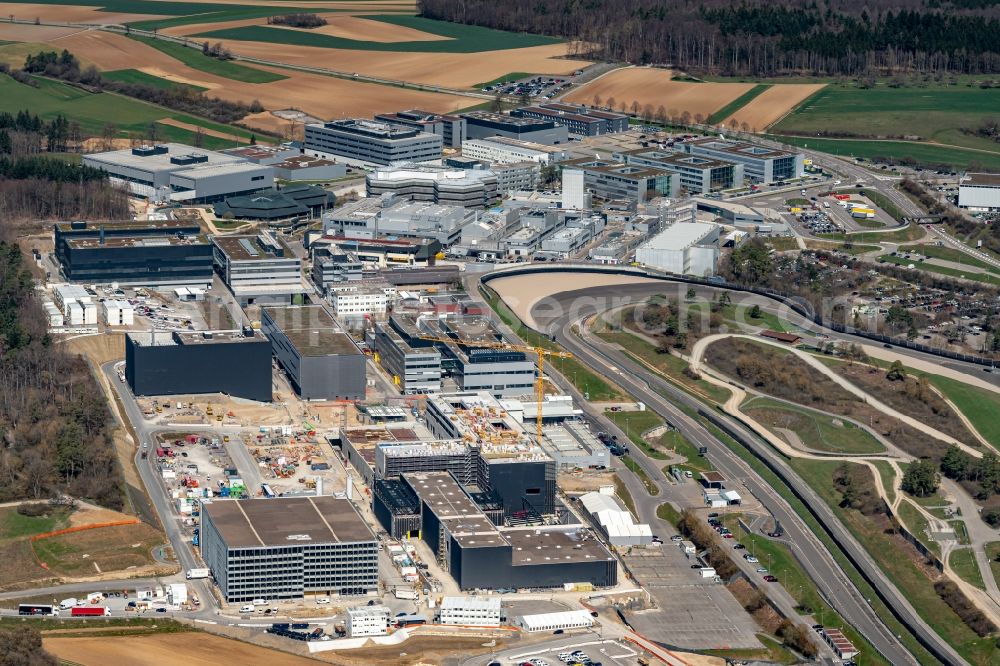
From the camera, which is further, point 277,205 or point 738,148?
point 738,148

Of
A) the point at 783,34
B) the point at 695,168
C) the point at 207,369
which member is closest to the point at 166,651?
the point at 207,369

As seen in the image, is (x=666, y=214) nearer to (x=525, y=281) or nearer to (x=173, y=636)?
(x=525, y=281)

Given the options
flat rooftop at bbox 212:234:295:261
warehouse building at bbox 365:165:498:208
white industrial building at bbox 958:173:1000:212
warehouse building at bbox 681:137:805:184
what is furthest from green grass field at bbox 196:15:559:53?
flat rooftop at bbox 212:234:295:261

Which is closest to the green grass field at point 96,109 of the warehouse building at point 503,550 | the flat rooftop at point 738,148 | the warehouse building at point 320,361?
the flat rooftop at point 738,148

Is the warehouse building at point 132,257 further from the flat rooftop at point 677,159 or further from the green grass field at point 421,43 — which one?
the green grass field at point 421,43

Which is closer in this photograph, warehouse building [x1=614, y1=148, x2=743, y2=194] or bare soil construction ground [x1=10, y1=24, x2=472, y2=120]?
warehouse building [x1=614, y1=148, x2=743, y2=194]

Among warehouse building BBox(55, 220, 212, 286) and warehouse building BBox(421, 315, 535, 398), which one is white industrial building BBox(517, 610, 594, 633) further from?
warehouse building BBox(55, 220, 212, 286)

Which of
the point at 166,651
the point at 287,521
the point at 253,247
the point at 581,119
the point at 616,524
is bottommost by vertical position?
the point at 166,651

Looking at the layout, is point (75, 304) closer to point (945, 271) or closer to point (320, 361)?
point (320, 361)
